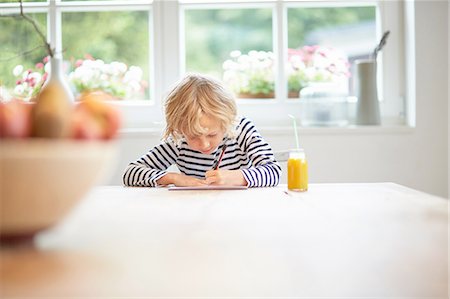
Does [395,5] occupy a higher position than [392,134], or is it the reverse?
[395,5]

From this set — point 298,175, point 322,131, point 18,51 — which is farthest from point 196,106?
point 18,51

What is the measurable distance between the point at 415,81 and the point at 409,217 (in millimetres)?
2216

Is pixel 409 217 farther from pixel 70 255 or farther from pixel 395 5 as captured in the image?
pixel 395 5

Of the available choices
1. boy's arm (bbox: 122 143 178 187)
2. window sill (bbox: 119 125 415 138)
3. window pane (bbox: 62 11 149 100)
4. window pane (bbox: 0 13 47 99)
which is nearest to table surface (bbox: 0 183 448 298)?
boy's arm (bbox: 122 143 178 187)

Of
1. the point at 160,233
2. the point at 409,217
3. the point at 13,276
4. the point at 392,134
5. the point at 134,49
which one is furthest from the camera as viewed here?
the point at 134,49

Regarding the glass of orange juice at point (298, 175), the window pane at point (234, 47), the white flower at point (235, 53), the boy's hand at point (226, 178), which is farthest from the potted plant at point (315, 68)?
the glass of orange juice at point (298, 175)

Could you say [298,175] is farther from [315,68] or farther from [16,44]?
[16,44]

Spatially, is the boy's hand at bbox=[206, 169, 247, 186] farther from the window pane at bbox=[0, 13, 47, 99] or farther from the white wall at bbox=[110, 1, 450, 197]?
the window pane at bbox=[0, 13, 47, 99]

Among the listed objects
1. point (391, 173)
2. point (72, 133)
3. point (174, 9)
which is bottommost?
point (391, 173)

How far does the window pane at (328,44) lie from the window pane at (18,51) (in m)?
1.29

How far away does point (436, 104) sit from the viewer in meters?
3.11

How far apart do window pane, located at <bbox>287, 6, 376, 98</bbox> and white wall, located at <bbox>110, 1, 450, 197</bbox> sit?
348 millimetres

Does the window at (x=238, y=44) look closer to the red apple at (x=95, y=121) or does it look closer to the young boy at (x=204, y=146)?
the young boy at (x=204, y=146)

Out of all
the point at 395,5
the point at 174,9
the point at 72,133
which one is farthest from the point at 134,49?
the point at 72,133
